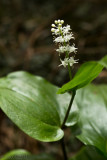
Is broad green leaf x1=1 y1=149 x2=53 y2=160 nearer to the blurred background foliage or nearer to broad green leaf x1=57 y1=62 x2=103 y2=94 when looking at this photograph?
the blurred background foliage

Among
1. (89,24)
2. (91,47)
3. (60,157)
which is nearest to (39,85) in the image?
(60,157)

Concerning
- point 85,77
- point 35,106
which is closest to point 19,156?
point 35,106

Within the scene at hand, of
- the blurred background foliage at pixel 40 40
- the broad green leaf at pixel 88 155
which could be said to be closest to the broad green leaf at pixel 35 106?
the broad green leaf at pixel 88 155

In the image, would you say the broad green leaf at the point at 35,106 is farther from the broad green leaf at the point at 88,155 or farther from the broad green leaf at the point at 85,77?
the broad green leaf at the point at 88,155

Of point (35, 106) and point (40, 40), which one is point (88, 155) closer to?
point (35, 106)

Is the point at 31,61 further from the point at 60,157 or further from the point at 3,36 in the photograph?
the point at 60,157
